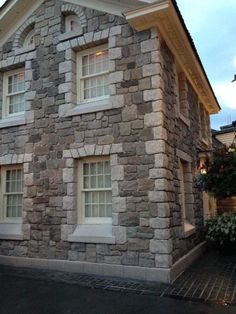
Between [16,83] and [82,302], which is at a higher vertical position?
[16,83]

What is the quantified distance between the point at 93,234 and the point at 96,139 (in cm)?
216

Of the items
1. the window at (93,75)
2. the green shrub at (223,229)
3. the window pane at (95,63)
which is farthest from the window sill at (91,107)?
the green shrub at (223,229)

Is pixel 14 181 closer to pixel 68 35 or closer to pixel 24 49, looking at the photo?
pixel 24 49

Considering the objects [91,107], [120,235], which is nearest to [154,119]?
[91,107]

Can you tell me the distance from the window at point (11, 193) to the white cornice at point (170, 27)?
4783mm

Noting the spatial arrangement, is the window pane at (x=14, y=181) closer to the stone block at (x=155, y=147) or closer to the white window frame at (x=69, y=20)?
the stone block at (x=155, y=147)

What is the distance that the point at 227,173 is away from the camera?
28.3 ft

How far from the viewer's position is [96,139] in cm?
728

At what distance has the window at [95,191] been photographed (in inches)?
286

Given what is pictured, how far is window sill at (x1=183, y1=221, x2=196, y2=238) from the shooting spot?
7715mm

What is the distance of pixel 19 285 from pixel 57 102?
4.30m

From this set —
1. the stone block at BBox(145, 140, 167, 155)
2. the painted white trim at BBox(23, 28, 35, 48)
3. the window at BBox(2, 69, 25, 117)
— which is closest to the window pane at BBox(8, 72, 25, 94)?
the window at BBox(2, 69, 25, 117)

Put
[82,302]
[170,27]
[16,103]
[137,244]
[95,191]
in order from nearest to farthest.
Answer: [82,302] → [137,244] → [170,27] → [95,191] → [16,103]

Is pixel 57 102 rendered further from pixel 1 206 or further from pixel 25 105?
pixel 1 206
